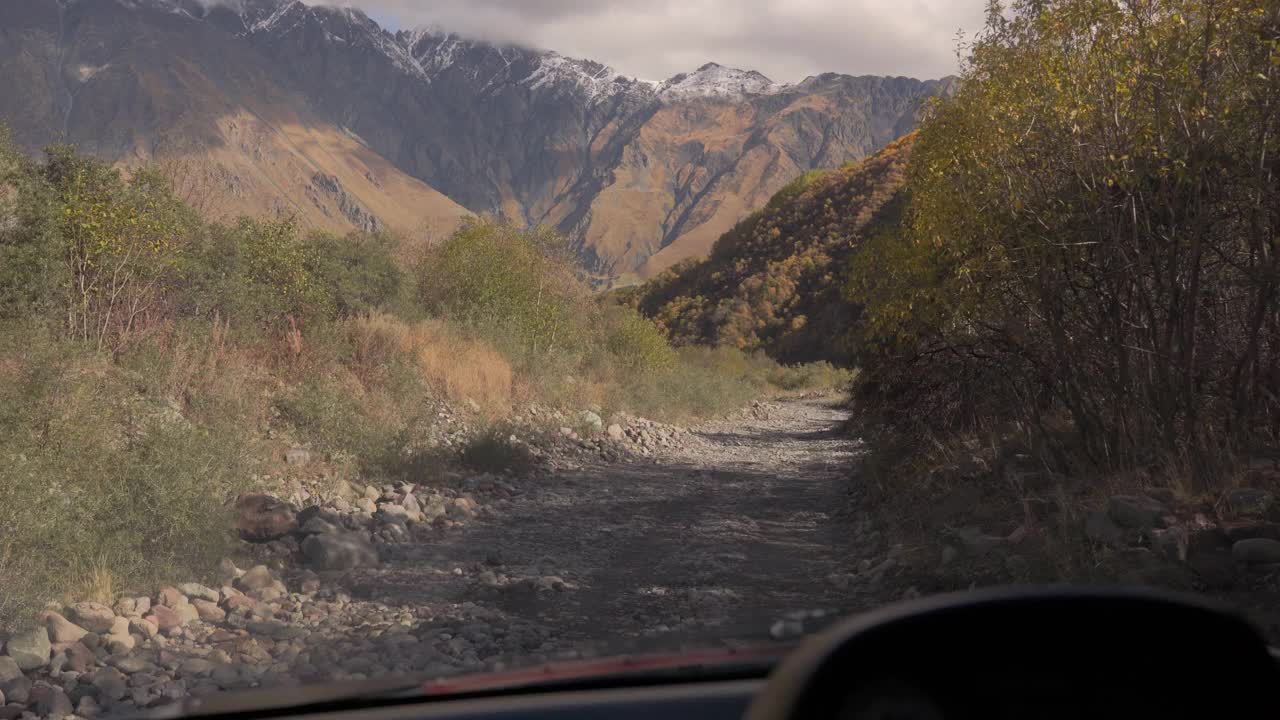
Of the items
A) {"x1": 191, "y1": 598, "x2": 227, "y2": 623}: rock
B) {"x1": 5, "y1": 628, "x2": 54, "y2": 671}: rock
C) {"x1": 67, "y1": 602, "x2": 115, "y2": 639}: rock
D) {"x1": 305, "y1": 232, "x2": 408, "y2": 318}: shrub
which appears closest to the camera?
{"x1": 5, "y1": 628, "x2": 54, "y2": 671}: rock

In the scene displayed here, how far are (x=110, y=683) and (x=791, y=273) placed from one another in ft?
190

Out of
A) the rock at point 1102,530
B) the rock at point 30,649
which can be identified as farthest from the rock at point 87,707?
the rock at point 1102,530

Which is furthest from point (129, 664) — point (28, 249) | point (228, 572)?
point (28, 249)

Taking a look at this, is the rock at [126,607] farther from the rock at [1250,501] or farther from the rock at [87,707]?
the rock at [1250,501]

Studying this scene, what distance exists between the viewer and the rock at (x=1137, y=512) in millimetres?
5859

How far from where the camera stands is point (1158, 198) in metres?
7.54

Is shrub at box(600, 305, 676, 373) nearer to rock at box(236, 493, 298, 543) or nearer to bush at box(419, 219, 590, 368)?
bush at box(419, 219, 590, 368)

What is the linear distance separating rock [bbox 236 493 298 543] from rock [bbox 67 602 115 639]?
2.14 metres

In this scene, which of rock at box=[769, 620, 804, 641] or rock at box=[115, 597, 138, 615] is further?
rock at box=[115, 597, 138, 615]

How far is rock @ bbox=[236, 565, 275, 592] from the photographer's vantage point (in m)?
6.77

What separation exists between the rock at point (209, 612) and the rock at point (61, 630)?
82cm

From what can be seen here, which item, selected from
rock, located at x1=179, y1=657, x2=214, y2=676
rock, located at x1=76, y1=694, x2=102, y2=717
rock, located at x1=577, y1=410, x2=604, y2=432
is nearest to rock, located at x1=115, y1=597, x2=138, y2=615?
A: rock, located at x1=179, y1=657, x2=214, y2=676

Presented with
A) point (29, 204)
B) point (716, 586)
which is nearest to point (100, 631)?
point (716, 586)

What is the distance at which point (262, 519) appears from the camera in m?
8.14
